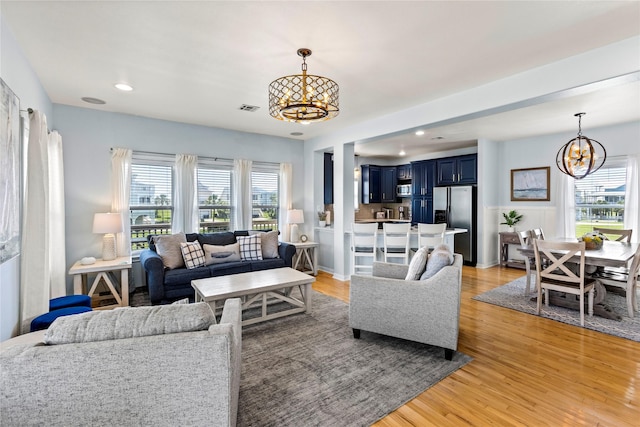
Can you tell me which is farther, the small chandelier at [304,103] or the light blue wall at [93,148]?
the light blue wall at [93,148]

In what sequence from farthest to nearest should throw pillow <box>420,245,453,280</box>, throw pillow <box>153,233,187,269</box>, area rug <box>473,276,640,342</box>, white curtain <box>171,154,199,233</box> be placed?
white curtain <box>171,154,199,233</box> → throw pillow <box>153,233,187,269</box> → area rug <box>473,276,640,342</box> → throw pillow <box>420,245,453,280</box>

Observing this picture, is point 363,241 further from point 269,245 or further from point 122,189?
point 122,189

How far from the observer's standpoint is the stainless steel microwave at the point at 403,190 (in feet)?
27.1

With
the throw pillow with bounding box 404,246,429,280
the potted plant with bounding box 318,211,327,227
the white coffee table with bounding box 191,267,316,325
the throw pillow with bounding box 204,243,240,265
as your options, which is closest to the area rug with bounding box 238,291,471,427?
the white coffee table with bounding box 191,267,316,325

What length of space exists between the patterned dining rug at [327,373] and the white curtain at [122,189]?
2429mm

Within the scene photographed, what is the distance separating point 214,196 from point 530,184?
6.09 metres

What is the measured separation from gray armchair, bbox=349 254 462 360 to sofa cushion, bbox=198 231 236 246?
2.58 m

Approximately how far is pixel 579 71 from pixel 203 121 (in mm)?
4640

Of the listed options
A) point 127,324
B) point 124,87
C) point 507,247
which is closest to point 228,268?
point 124,87

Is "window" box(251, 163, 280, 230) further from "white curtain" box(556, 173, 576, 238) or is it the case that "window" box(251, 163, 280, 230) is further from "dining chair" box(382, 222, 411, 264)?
"white curtain" box(556, 173, 576, 238)

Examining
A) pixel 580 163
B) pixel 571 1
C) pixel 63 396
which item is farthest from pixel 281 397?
pixel 580 163

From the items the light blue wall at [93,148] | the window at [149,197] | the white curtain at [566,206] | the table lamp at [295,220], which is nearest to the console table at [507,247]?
the white curtain at [566,206]

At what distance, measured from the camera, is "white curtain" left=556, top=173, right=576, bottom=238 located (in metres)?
5.74

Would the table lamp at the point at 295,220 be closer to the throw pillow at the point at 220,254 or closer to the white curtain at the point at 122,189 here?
the throw pillow at the point at 220,254
